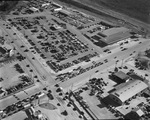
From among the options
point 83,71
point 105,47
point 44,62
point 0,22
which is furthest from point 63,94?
point 0,22

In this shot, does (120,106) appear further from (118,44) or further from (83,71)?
(118,44)

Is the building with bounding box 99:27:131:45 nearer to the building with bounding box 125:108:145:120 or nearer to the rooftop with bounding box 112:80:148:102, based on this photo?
the rooftop with bounding box 112:80:148:102

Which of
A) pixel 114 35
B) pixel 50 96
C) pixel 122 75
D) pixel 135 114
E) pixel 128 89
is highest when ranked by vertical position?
pixel 114 35

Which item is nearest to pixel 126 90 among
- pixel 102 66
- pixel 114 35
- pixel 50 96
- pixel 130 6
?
pixel 102 66

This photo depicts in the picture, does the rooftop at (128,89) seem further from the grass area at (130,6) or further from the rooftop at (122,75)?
the grass area at (130,6)

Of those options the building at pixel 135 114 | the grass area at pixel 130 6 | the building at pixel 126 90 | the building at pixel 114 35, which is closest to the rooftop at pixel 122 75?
the building at pixel 126 90

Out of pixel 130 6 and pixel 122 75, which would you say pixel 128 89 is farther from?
pixel 130 6
